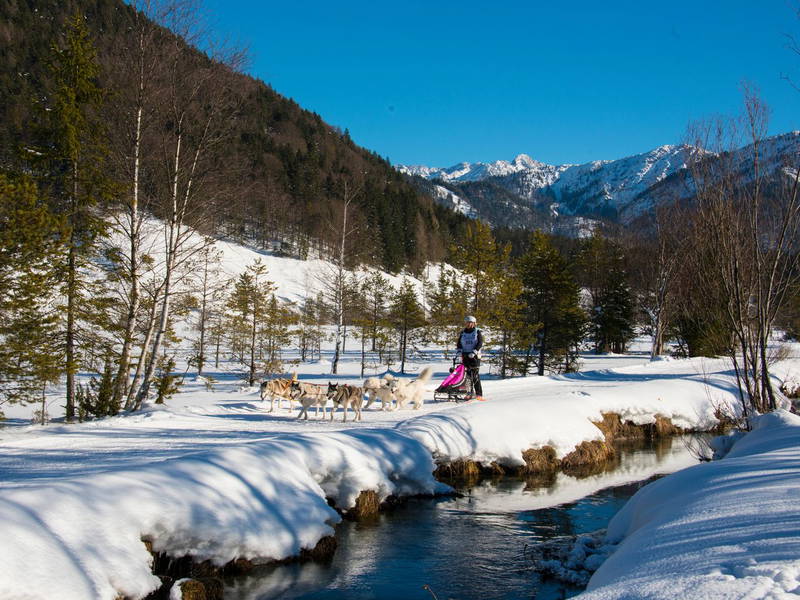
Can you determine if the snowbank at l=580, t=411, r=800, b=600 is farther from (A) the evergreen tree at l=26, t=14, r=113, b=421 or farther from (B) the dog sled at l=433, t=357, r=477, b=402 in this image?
(A) the evergreen tree at l=26, t=14, r=113, b=421

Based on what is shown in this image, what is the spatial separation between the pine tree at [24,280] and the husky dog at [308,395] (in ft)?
20.2

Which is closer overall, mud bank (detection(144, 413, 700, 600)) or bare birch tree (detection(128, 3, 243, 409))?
mud bank (detection(144, 413, 700, 600))

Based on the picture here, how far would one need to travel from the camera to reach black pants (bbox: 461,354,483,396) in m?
15.2

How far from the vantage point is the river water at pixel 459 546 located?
605cm

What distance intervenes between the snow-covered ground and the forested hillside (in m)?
7.28

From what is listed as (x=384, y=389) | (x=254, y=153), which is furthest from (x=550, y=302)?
(x=254, y=153)

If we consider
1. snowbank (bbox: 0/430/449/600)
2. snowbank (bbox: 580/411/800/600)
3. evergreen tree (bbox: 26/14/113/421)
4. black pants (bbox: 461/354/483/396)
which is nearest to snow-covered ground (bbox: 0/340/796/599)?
snowbank (bbox: 0/430/449/600)

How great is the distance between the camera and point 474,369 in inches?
612

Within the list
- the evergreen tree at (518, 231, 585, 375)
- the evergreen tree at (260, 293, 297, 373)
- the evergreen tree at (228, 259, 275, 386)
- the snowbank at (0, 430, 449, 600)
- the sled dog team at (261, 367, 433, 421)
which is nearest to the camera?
the snowbank at (0, 430, 449, 600)

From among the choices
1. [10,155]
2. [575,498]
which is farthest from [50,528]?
[10,155]

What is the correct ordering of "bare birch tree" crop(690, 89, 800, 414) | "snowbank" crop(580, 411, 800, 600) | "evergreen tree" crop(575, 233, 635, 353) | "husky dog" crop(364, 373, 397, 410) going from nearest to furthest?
"snowbank" crop(580, 411, 800, 600), "bare birch tree" crop(690, 89, 800, 414), "husky dog" crop(364, 373, 397, 410), "evergreen tree" crop(575, 233, 635, 353)

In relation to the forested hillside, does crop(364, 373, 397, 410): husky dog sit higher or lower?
lower

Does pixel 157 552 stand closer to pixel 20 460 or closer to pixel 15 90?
pixel 20 460

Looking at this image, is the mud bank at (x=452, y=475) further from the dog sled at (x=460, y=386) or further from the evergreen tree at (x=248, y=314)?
the evergreen tree at (x=248, y=314)
